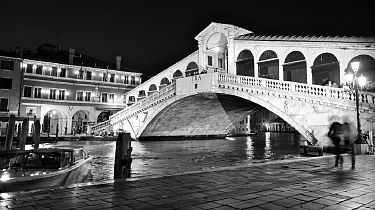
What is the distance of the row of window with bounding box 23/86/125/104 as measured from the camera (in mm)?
33438

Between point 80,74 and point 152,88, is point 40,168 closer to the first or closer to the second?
point 152,88

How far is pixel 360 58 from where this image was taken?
57.0ft

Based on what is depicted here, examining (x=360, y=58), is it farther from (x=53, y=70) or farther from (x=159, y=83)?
(x=53, y=70)

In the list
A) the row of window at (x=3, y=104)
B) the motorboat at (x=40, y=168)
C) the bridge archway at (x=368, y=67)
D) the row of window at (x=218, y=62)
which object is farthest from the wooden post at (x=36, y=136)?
the row of window at (x=3, y=104)

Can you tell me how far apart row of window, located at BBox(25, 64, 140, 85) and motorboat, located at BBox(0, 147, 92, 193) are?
2903 centimetres

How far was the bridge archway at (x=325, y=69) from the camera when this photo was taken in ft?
64.7

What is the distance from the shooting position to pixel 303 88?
1669cm

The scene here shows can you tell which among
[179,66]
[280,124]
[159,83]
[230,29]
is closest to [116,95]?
[159,83]

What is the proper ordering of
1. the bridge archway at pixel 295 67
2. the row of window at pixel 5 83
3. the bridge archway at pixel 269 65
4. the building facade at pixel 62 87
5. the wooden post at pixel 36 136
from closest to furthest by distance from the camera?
the wooden post at pixel 36 136
the bridge archway at pixel 295 67
the bridge archway at pixel 269 65
the row of window at pixel 5 83
the building facade at pixel 62 87

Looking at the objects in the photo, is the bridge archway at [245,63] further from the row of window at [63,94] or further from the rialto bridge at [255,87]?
the row of window at [63,94]

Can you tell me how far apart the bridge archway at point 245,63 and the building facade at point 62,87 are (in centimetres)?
1872

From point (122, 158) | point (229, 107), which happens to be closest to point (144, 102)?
point (229, 107)

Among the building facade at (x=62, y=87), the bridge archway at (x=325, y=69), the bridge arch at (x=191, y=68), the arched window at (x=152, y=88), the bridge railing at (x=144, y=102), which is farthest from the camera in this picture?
the arched window at (x=152, y=88)

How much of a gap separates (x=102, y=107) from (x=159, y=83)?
29.6 ft
